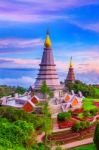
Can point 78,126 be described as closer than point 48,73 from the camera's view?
Yes

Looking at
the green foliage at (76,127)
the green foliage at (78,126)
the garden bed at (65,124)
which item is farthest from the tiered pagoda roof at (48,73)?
the green foliage at (76,127)

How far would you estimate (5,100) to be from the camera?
45312 mm

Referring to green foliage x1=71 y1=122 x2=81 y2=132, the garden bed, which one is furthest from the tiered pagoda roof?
green foliage x1=71 y1=122 x2=81 y2=132

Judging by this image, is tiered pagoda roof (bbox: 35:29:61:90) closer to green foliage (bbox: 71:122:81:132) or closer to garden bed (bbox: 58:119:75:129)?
garden bed (bbox: 58:119:75:129)

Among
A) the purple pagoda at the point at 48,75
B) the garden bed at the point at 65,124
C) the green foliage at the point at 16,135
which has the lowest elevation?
the garden bed at the point at 65,124

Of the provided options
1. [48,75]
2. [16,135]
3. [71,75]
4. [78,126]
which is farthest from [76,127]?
[71,75]

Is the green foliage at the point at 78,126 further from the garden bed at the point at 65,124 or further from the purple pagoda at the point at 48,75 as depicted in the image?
the purple pagoda at the point at 48,75

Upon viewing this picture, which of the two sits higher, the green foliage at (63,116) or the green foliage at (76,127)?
the green foliage at (63,116)

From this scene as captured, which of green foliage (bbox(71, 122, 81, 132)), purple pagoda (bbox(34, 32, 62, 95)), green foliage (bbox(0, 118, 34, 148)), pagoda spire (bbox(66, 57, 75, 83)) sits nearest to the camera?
green foliage (bbox(0, 118, 34, 148))

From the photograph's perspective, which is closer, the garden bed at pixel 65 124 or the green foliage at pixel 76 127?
the green foliage at pixel 76 127

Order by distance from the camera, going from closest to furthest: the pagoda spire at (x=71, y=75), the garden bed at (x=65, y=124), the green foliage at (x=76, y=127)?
1. the green foliage at (x=76, y=127)
2. the garden bed at (x=65, y=124)
3. the pagoda spire at (x=71, y=75)

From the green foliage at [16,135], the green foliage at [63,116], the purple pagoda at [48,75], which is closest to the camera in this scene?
the green foliage at [16,135]

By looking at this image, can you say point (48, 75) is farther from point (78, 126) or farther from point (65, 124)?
point (78, 126)

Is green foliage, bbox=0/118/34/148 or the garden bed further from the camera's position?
the garden bed
